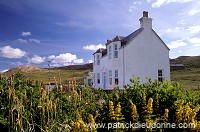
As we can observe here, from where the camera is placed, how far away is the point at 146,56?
27.8m

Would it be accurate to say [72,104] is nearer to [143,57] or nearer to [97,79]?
[143,57]

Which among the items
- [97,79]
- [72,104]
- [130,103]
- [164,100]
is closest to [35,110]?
[72,104]

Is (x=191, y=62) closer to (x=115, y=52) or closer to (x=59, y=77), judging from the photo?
(x=115, y=52)

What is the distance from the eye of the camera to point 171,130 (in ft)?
12.2

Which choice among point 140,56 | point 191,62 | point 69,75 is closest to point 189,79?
point 140,56

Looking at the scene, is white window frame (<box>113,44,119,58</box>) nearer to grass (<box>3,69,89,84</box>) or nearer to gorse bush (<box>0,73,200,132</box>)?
grass (<box>3,69,89,84</box>)

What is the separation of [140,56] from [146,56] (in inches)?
30.3

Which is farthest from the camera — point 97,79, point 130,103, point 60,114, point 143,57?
point 97,79

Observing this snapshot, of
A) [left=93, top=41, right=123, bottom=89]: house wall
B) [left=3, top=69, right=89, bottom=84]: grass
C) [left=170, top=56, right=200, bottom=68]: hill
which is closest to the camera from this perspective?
[left=3, top=69, right=89, bottom=84]: grass

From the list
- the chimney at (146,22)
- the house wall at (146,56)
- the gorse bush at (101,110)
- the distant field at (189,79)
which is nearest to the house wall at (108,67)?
the house wall at (146,56)

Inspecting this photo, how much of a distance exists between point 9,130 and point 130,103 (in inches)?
76.1

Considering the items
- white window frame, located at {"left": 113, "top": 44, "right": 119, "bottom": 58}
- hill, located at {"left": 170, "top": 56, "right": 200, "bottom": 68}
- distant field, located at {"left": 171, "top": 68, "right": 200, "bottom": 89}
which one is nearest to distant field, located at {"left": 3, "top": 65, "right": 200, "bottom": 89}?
distant field, located at {"left": 171, "top": 68, "right": 200, "bottom": 89}

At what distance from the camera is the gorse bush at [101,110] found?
3625 millimetres

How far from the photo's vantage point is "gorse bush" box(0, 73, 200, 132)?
362 centimetres
